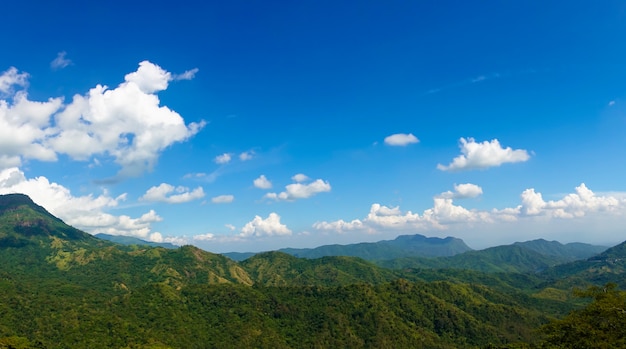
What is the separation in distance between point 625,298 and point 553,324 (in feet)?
32.3

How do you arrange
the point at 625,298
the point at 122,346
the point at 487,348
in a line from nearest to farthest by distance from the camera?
the point at 625,298, the point at 487,348, the point at 122,346

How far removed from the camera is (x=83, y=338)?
197000mm

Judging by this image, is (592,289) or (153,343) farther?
(153,343)

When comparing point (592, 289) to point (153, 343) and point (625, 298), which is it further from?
point (153, 343)

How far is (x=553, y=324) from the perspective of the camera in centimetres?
5859

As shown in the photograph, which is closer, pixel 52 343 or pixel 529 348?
pixel 529 348

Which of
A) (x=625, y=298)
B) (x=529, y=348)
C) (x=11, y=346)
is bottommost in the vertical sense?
(x=11, y=346)

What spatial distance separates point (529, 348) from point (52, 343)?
211 meters

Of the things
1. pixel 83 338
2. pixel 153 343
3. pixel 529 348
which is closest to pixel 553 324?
pixel 529 348

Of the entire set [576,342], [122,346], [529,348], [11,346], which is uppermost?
[576,342]

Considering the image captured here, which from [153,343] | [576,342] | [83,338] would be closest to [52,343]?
[83,338]

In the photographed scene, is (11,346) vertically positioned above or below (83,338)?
above

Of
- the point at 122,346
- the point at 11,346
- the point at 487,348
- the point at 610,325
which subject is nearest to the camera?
the point at 610,325

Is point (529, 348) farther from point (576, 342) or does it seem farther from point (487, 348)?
point (576, 342)
